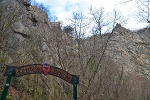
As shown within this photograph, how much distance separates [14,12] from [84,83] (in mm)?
7501

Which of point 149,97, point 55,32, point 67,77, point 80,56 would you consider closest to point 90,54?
point 80,56

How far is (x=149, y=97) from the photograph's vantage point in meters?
16.2

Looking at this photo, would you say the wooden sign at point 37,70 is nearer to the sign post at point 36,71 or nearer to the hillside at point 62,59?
the sign post at point 36,71

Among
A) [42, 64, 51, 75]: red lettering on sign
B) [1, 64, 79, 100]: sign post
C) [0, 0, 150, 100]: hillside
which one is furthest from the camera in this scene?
[0, 0, 150, 100]: hillside

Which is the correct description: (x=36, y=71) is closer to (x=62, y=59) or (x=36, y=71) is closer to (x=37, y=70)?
(x=37, y=70)

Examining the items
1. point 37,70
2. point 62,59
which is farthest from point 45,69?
point 62,59

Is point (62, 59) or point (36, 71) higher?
point (62, 59)

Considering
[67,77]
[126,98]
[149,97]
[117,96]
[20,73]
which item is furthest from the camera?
[149,97]

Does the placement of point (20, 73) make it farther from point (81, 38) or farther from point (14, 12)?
point (14, 12)

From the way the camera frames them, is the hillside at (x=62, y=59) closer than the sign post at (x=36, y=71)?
No

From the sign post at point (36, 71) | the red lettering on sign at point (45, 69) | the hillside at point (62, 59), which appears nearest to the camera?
the sign post at point (36, 71)

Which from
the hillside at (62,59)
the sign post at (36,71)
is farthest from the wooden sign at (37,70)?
the hillside at (62,59)

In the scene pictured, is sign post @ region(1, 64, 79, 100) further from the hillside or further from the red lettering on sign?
the hillside

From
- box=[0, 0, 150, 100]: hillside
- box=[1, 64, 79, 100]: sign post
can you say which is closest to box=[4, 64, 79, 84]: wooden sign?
box=[1, 64, 79, 100]: sign post
